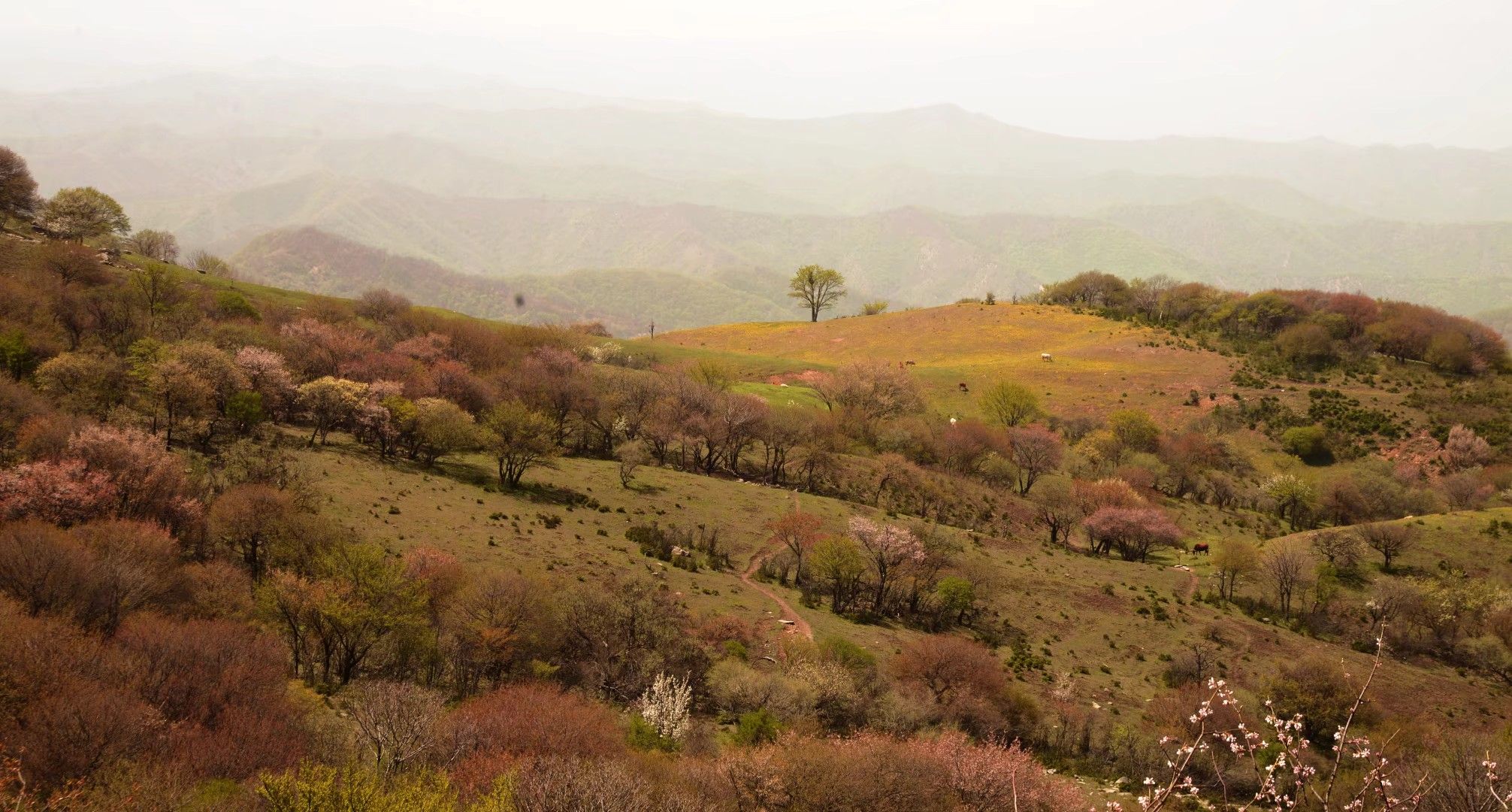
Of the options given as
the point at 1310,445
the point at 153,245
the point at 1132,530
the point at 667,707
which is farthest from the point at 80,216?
the point at 1310,445

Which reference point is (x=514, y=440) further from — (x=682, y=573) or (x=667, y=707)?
(x=667, y=707)

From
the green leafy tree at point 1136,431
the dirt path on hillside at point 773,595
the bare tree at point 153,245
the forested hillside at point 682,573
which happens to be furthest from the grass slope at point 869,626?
the bare tree at point 153,245

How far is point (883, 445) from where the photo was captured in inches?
2773

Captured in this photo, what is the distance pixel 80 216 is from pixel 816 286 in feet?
342

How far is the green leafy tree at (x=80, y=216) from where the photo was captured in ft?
270

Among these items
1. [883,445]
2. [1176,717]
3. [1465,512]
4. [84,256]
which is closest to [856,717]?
[1176,717]

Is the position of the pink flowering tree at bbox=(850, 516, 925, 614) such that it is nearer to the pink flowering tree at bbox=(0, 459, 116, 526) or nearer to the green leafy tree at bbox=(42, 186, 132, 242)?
the pink flowering tree at bbox=(0, 459, 116, 526)

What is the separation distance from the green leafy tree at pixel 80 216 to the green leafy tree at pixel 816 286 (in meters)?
95.4

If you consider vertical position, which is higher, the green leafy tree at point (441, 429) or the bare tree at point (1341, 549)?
the green leafy tree at point (441, 429)

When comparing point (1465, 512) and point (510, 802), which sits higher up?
point (510, 802)

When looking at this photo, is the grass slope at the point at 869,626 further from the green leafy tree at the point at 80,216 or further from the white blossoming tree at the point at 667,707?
the green leafy tree at the point at 80,216

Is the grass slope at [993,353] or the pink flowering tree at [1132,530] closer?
the pink flowering tree at [1132,530]

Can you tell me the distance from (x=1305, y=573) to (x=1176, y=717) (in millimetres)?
21973

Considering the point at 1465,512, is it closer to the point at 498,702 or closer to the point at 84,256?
the point at 498,702
